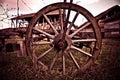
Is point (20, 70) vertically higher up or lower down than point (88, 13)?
lower down

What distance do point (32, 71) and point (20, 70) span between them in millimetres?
404

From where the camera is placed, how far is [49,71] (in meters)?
3.85

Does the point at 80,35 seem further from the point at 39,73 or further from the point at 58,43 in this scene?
the point at 39,73

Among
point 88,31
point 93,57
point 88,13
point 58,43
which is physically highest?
point 88,13

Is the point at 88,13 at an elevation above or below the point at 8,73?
above

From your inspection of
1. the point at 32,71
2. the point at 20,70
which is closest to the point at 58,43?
the point at 32,71

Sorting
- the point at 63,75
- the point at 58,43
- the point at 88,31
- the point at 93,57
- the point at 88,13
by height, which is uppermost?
the point at 88,13

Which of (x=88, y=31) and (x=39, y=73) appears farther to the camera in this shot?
(x=88, y=31)

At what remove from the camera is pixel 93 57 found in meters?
3.69

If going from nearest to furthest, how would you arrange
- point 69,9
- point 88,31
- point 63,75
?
point 69,9 < point 63,75 < point 88,31

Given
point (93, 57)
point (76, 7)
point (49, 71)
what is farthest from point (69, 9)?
point (49, 71)

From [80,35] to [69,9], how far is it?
1.02 meters

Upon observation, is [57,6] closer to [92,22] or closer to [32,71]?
[92,22]

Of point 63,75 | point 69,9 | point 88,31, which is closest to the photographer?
point 69,9
